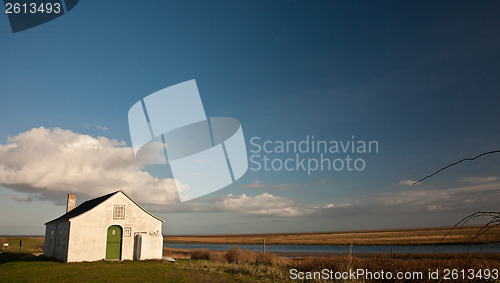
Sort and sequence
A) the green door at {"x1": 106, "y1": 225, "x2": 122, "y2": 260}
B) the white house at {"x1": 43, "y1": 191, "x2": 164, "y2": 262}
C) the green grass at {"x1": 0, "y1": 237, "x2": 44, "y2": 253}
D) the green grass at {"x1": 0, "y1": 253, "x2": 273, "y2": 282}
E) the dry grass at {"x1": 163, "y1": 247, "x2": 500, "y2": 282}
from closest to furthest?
the dry grass at {"x1": 163, "y1": 247, "x2": 500, "y2": 282}
the green grass at {"x1": 0, "y1": 253, "x2": 273, "y2": 282}
the white house at {"x1": 43, "y1": 191, "x2": 164, "y2": 262}
the green door at {"x1": 106, "y1": 225, "x2": 122, "y2": 260}
the green grass at {"x1": 0, "y1": 237, "x2": 44, "y2": 253}

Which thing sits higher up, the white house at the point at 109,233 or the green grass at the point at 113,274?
the white house at the point at 109,233

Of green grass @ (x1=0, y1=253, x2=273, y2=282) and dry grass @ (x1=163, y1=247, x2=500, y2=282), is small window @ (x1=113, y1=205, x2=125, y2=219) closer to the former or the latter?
green grass @ (x1=0, y1=253, x2=273, y2=282)

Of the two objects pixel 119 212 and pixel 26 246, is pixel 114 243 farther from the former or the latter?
pixel 26 246

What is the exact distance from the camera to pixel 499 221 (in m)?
2.65

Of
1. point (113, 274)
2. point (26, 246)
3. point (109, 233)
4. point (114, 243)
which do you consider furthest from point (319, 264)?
point (26, 246)

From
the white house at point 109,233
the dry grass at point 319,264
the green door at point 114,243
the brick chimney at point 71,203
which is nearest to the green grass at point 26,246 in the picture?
the brick chimney at point 71,203

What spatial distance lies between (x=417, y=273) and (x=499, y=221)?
12.6 m

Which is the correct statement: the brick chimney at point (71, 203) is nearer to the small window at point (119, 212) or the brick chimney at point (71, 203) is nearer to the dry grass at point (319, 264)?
the small window at point (119, 212)

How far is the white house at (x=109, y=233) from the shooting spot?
27.4m

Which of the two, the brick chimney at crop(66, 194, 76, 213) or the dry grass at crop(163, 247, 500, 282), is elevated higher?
the brick chimney at crop(66, 194, 76, 213)

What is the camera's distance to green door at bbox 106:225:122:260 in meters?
28.7

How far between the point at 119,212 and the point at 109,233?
1.95m

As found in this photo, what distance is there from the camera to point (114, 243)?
29.0 metres

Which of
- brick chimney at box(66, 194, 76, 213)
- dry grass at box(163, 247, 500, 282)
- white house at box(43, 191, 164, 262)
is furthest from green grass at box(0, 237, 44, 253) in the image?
dry grass at box(163, 247, 500, 282)
